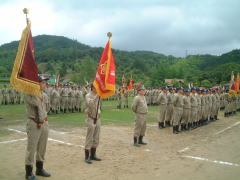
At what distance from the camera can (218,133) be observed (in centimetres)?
1052

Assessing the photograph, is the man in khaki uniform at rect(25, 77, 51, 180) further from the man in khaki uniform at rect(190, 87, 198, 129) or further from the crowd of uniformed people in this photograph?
the man in khaki uniform at rect(190, 87, 198, 129)

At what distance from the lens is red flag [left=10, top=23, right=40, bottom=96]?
4344 millimetres

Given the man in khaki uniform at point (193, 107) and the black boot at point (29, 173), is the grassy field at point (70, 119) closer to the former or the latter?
the man in khaki uniform at point (193, 107)

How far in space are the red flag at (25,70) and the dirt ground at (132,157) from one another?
1.99 metres

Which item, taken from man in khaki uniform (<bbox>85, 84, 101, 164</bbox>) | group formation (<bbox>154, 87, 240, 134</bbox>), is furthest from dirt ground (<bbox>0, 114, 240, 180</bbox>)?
group formation (<bbox>154, 87, 240, 134</bbox>)

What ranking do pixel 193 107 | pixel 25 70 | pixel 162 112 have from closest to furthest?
1. pixel 25 70
2. pixel 193 107
3. pixel 162 112

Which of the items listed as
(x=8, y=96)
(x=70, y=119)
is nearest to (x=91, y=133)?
(x=70, y=119)

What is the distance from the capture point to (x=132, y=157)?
6.57 metres

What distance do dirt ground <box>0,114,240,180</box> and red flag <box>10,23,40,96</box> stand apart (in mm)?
1989

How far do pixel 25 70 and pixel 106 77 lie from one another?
7.92 feet

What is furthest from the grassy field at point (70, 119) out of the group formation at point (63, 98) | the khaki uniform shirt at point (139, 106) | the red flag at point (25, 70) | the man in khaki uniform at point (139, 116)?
the red flag at point (25, 70)

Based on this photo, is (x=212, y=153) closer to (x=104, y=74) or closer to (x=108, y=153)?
(x=108, y=153)

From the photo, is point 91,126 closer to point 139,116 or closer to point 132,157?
point 132,157

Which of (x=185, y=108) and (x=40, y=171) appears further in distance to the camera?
(x=185, y=108)
